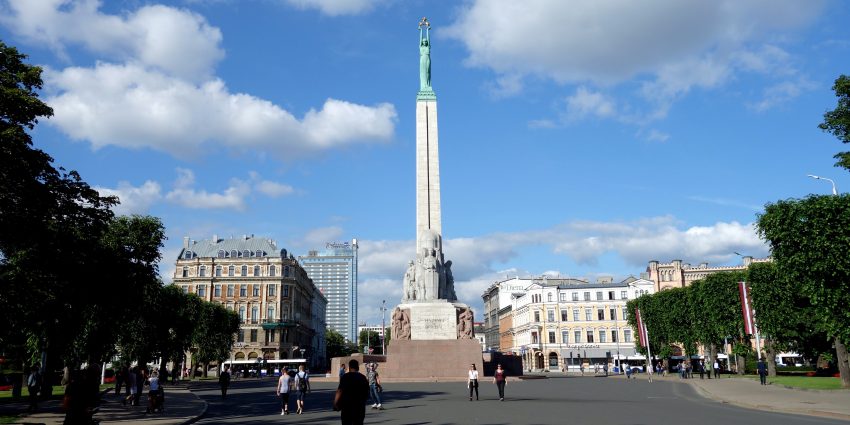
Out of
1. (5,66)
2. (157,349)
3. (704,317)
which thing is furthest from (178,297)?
(704,317)

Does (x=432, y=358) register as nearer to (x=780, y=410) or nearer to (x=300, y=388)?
(x=300, y=388)

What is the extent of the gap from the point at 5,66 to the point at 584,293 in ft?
294

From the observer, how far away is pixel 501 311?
13488 centimetres

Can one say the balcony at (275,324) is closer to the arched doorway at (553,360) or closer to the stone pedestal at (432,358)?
the arched doorway at (553,360)

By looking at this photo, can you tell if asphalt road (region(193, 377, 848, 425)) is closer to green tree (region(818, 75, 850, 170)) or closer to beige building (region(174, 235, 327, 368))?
green tree (region(818, 75, 850, 170))

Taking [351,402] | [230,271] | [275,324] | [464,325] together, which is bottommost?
[351,402]

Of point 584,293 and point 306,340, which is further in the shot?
point 306,340

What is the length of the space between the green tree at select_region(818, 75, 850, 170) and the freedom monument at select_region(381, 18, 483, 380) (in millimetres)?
25261

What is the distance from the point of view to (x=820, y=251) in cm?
3012

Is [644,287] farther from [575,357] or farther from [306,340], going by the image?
[306,340]

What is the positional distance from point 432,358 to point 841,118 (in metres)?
29.9

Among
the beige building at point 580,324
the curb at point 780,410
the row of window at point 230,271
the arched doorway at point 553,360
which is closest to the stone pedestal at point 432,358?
the curb at point 780,410

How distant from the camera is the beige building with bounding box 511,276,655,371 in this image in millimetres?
98750

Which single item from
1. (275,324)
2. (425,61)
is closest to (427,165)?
(425,61)
